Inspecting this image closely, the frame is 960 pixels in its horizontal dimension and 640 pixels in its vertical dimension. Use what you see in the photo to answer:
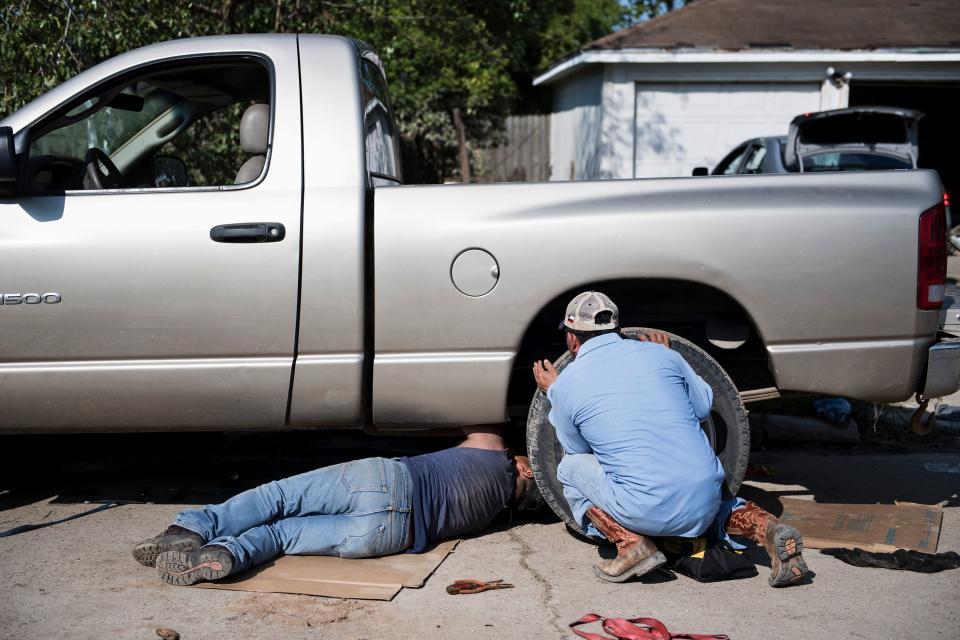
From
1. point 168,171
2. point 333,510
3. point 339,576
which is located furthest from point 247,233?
point 168,171

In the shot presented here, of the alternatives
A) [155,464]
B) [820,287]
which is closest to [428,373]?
[820,287]

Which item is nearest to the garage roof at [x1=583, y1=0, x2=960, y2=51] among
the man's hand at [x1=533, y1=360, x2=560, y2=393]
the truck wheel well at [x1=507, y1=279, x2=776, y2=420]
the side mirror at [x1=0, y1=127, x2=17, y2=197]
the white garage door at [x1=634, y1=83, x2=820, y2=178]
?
the white garage door at [x1=634, y1=83, x2=820, y2=178]

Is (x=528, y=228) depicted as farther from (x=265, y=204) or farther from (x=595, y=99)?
(x=595, y=99)

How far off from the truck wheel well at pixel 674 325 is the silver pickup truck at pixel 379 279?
12cm

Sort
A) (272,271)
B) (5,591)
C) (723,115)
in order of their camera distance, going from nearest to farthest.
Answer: (5,591), (272,271), (723,115)

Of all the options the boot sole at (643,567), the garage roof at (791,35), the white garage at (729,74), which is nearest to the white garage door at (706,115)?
the white garage at (729,74)

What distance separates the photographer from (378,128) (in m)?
4.88

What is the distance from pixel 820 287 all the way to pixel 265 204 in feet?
7.73

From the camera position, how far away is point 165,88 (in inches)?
208

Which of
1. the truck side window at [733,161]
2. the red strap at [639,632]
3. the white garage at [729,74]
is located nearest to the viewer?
the red strap at [639,632]

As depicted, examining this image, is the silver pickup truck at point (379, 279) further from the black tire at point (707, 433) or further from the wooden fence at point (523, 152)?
the wooden fence at point (523, 152)

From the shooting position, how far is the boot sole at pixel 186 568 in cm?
382

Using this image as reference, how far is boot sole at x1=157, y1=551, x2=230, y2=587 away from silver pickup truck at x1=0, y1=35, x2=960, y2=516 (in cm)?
65

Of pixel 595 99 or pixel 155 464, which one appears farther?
pixel 595 99
